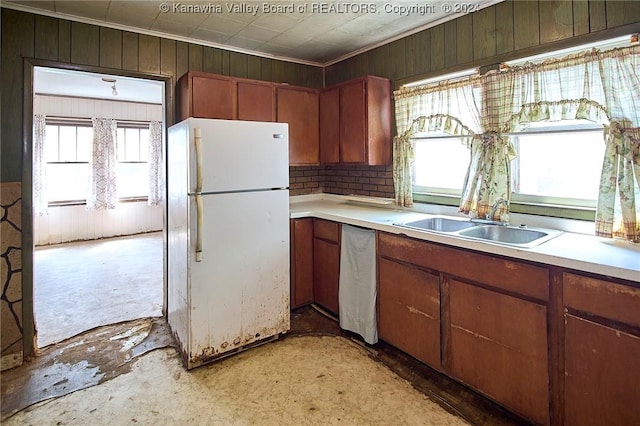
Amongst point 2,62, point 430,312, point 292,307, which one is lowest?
point 292,307

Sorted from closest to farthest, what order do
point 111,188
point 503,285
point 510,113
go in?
point 503,285, point 510,113, point 111,188

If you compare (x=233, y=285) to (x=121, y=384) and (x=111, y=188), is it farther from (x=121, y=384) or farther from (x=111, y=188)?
(x=111, y=188)

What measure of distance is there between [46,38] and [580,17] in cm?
343

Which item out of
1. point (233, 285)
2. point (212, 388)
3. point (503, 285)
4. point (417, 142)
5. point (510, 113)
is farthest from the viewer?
point (417, 142)

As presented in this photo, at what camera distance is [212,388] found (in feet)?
7.34

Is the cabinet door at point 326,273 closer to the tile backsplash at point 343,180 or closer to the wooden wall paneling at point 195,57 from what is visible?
the tile backsplash at point 343,180

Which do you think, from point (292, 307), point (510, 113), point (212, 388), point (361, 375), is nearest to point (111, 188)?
point (292, 307)

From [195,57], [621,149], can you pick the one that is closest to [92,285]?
[195,57]

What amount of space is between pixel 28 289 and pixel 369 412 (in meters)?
2.43

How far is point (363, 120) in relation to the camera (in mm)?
3215

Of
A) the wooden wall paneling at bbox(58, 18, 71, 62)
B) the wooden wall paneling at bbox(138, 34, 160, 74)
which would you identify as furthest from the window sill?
the wooden wall paneling at bbox(58, 18, 71, 62)

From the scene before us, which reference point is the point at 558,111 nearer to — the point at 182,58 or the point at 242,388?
the point at 242,388

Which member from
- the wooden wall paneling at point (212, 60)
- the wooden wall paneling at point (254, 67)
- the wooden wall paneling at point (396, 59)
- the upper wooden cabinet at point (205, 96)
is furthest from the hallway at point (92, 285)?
the wooden wall paneling at point (396, 59)

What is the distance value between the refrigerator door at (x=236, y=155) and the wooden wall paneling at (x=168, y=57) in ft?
3.46
